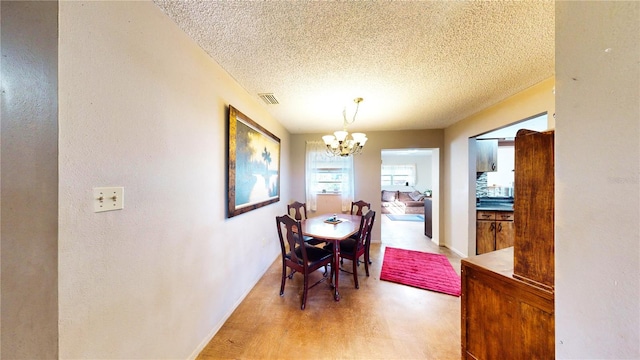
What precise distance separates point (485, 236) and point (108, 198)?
4.33 metres

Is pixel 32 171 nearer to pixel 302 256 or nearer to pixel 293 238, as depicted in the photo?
pixel 293 238

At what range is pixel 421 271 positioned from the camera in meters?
2.87

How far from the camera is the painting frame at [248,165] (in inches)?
77.9

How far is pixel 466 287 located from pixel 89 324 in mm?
1997

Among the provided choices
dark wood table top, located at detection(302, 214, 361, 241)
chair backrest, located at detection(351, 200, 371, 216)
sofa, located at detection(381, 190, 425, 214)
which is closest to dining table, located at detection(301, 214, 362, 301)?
dark wood table top, located at detection(302, 214, 361, 241)

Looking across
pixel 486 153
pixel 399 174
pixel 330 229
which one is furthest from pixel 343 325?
pixel 399 174

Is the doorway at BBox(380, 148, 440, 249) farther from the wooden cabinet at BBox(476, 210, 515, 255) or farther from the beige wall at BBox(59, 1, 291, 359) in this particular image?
the beige wall at BBox(59, 1, 291, 359)

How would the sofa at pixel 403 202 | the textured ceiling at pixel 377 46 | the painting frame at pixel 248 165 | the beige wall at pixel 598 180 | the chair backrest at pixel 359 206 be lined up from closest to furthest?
the beige wall at pixel 598 180, the textured ceiling at pixel 377 46, the painting frame at pixel 248 165, the chair backrest at pixel 359 206, the sofa at pixel 403 202

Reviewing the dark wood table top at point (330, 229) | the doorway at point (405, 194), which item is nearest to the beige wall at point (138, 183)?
the dark wood table top at point (330, 229)

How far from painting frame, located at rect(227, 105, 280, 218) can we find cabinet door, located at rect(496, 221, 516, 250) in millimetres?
3542

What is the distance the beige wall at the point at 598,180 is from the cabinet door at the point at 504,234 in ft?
10.7

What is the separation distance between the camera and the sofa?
24.4 feet

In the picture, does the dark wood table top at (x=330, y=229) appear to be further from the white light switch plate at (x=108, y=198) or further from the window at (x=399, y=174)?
the window at (x=399, y=174)

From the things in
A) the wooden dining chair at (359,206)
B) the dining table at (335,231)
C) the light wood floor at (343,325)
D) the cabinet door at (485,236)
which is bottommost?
the light wood floor at (343,325)
